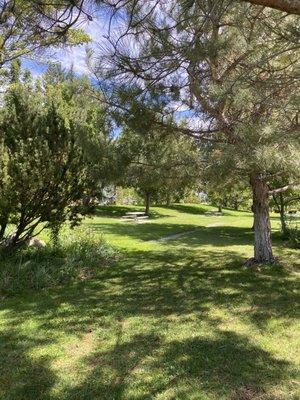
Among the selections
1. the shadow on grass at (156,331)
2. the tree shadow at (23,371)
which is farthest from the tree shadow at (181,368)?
the tree shadow at (23,371)

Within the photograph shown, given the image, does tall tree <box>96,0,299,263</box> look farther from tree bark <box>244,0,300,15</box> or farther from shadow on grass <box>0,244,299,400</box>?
shadow on grass <box>0,244,299,400</box>

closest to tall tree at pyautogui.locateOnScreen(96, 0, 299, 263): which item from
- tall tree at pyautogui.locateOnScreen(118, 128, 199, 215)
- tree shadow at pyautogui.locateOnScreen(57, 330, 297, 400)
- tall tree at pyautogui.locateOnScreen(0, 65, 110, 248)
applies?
tall tree at pyautogui.locateOnScreen(118, 128, 199, 215)

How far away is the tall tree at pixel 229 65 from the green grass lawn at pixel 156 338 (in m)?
2.18

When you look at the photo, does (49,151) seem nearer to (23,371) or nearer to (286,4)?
(23,371)

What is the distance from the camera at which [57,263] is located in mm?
8242

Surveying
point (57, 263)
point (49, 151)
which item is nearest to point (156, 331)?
point (57, 263)

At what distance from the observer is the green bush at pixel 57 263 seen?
717 centimetres

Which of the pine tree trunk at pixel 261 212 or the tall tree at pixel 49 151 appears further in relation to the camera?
the pine tree trunk at pixel 261 212

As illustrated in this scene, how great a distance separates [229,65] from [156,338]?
4.42m

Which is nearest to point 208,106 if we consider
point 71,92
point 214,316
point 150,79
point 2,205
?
point 150,79

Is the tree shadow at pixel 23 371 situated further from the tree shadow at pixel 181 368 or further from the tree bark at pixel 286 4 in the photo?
the tree bark at pixel 286 4

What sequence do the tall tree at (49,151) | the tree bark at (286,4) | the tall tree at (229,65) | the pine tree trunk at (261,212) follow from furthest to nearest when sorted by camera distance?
the pine tree trunk at (261,212)
the tall tree at (49,151)
the tall tree at (229,65)
the tree bark at (286,4)

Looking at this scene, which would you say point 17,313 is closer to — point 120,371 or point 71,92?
point 120,371

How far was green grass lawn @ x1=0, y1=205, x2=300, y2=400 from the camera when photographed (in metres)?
3.75
